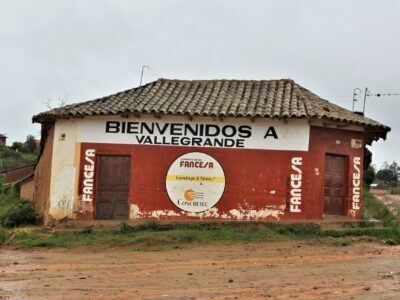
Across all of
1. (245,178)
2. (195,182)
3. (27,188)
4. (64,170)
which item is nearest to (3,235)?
(64,170)

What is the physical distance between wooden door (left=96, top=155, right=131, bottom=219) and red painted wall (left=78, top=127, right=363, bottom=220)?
8.5 inches

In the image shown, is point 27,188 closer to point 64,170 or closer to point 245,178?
point 64,170

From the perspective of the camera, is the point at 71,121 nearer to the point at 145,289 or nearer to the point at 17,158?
the point at 145,289

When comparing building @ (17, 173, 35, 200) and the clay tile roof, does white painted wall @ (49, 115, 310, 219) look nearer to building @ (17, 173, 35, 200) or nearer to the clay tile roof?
the clay tile roof

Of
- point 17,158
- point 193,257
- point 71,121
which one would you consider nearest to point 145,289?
point 193,257

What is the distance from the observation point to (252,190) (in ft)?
56.4

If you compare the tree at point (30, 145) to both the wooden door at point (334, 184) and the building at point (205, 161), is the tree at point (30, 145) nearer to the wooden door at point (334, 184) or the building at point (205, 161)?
the building at point (205, 161)

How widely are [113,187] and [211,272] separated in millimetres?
6913

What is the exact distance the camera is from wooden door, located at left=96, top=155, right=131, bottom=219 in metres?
17.5

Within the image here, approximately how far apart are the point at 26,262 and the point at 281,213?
738cm

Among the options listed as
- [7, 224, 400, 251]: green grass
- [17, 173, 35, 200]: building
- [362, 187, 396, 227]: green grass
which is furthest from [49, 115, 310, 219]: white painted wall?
[17, 173, 35, 200]: building

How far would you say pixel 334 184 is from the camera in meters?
17.9

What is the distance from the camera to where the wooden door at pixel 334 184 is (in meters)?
Result: 17.8

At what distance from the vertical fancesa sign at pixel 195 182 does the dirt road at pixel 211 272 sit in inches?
97.1
